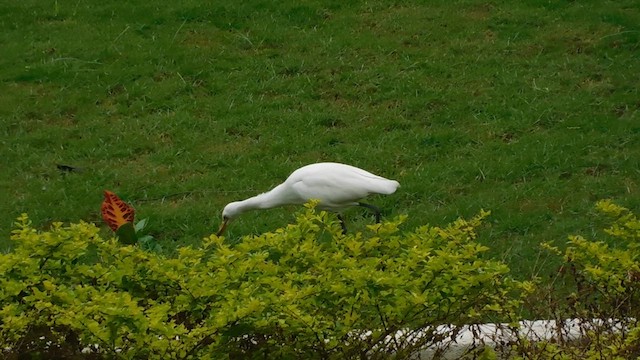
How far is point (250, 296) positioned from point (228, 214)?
3.40 metres

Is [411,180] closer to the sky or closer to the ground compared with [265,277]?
closer to the ground

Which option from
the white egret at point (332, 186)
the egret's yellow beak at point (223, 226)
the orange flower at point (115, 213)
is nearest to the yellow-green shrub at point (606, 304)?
the white egret at point (332, 186)

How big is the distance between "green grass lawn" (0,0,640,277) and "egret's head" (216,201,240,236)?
0.24m

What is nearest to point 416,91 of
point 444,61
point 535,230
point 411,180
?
point 444,61

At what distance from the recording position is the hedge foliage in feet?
11.5

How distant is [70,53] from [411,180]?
4.43m

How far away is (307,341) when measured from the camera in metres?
3.60

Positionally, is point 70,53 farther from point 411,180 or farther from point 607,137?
point 607,137

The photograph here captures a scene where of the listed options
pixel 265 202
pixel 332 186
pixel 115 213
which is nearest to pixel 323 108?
pixel 265 202

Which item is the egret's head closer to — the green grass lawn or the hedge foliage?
the green grass lawn

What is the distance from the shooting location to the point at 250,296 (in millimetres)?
3520

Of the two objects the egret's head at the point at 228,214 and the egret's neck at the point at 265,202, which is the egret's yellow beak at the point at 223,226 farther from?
the egret's neck at the point at 265,202

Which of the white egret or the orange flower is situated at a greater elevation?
the orange flower

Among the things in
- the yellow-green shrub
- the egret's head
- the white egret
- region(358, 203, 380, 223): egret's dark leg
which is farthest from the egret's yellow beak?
the yellow-green shrub
